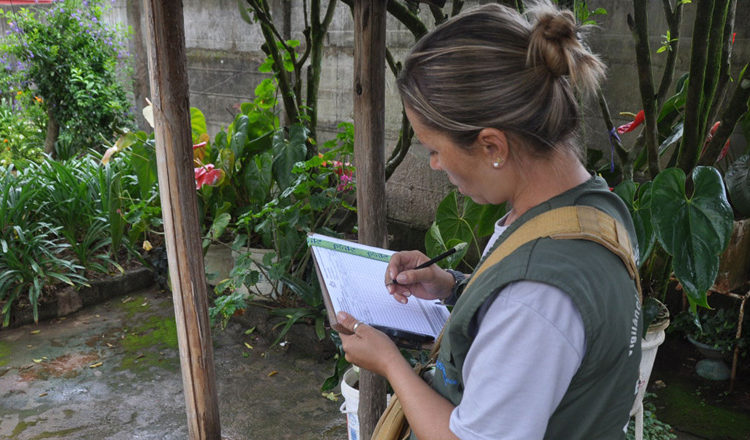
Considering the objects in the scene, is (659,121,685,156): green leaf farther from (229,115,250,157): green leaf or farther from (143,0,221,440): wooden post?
(229,115,250,157): green leaf

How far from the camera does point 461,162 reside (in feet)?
3.26

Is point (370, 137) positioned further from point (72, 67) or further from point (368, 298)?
point (72, 67)

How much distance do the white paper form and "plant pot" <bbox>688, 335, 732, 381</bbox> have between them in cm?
213

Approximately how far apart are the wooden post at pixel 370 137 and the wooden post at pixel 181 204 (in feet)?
1.97

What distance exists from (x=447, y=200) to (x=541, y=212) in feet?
5.95

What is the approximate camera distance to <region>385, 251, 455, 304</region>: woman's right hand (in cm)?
138

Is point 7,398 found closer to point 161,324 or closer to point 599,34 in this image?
point 161,324

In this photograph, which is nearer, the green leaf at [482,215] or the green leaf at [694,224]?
the green leaf at [694,224]

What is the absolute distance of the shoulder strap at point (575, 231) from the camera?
0.90 metres

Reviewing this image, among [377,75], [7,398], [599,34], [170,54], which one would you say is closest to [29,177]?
[7,398]

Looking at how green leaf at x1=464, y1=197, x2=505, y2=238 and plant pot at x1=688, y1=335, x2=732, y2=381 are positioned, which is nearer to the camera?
green leaf at x1=464, y1=197, x2=505, y2=238

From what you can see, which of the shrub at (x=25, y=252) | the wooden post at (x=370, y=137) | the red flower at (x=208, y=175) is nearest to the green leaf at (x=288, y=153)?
the red flower at (x=208, y=175)

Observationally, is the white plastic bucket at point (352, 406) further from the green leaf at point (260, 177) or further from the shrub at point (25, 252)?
the shrub at point (25, 252)

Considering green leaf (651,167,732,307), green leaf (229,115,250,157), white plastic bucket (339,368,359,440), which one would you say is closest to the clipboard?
white plastic bucket (339,368,359,440)
